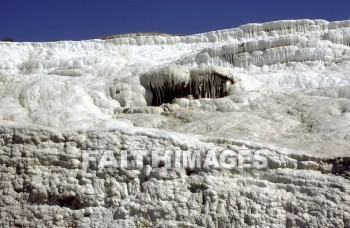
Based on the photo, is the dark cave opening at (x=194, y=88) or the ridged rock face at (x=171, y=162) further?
the dark cave opening at (x=194, y=88)

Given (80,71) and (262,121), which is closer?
(262,121)

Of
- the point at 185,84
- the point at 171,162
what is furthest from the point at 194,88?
the point at 171,162

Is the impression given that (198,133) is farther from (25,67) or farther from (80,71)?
(25,67)

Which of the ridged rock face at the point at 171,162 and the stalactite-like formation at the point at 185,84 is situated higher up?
the stalactite-like formation at the point at 185,84

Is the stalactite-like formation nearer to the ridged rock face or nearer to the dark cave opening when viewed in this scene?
the dark cave opening

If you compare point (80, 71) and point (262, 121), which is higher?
point (80, 71)

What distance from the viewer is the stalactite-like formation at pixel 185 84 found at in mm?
9492

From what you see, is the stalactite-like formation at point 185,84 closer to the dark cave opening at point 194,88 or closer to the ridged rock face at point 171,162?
the dark cave opening at point 194,88

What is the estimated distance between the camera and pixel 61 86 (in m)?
8.26

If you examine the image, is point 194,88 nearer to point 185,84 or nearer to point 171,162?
point 185,84

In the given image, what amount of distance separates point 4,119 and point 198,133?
2699 mm

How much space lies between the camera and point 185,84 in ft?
31.6

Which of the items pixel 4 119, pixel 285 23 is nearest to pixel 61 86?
pixel 4 119

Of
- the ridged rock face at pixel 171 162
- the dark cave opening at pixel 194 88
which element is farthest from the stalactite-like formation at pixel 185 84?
the ridged rock face at pixel 171 162
